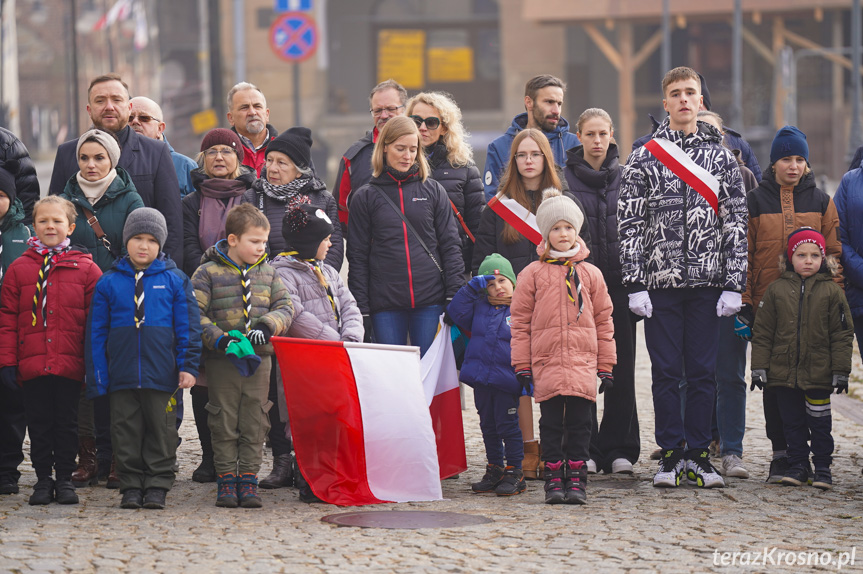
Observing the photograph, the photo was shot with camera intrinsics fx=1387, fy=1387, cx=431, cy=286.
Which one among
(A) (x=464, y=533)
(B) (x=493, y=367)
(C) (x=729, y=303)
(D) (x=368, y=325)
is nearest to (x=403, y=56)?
(D) (x=368, y=325)

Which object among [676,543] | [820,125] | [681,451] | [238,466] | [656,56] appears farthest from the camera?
[656,56]

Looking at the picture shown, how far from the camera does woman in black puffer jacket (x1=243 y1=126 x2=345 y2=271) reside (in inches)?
322

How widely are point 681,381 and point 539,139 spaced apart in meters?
1.79

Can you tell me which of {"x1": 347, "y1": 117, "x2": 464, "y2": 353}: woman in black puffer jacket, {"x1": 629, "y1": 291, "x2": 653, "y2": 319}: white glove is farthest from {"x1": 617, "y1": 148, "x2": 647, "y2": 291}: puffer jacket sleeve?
{"x1": 347, "y1": 117, "x2": 464, "y2": 353}: woman in black puffer jacket

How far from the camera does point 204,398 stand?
27.0ft

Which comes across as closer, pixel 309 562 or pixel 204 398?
pixel 309 562

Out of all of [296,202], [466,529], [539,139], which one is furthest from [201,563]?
[539,139]

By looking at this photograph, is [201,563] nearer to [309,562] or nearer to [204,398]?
[309,562]

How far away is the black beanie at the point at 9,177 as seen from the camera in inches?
315

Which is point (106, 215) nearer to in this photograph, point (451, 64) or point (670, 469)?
point (670, 469)

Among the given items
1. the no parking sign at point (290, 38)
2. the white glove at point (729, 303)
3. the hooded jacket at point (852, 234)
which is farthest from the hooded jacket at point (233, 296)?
the no parking sign at point (290, 38)

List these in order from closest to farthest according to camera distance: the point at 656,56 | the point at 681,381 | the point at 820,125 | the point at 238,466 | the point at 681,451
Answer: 1. the point at 238,466
2. the point at 681,451
3. the point at 681,381
4. the point at 820,125
5. the point at 656,56

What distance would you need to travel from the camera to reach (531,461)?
327 inches

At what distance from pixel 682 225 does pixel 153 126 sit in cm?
353
